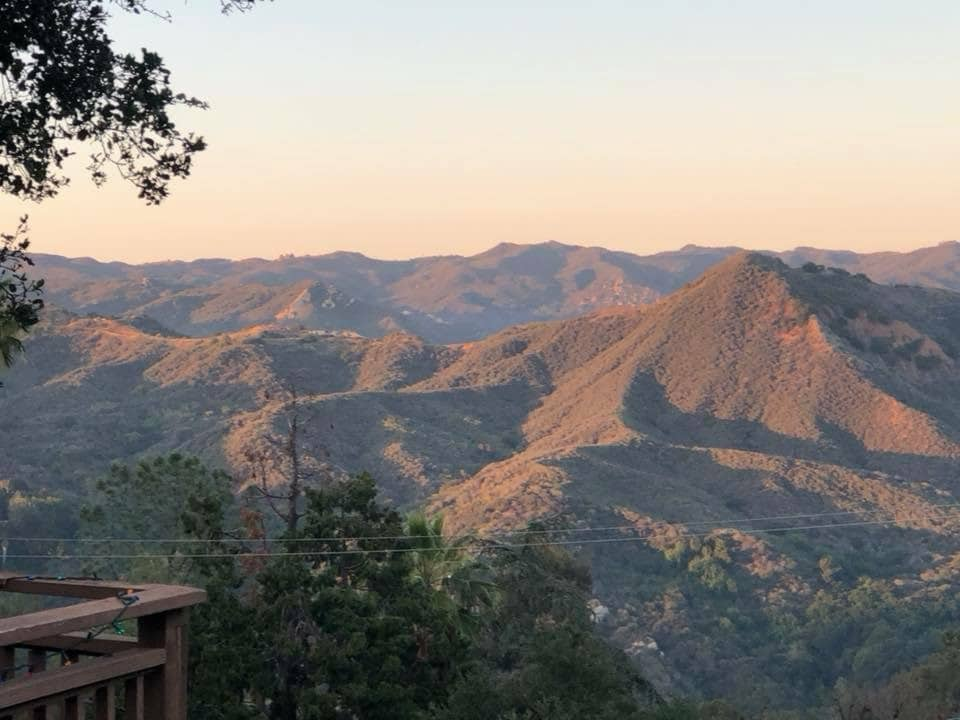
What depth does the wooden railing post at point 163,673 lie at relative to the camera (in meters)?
4.67

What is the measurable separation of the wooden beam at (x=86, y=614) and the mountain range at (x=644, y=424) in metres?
51.0

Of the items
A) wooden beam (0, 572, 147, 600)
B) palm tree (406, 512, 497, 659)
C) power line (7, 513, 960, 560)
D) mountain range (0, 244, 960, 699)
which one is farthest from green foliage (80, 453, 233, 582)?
wooden beam (0, 572, 147, 600)

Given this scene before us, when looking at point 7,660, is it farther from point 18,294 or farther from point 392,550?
point 392,550

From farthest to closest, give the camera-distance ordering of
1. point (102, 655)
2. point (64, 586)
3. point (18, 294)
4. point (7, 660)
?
point (18, 294) < point (64, 586) < point (7, 660) < point (102, 655)

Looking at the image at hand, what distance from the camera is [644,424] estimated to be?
308 feet

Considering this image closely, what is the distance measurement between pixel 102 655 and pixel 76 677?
0.36 meters

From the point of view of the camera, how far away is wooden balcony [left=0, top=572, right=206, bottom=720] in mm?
4227

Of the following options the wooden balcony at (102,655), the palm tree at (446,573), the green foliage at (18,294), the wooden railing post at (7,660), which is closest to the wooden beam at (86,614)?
the wooden balcony at (102,655)

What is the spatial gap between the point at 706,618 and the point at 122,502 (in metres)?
32.1

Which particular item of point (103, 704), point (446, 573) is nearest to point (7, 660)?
point (103, 704)

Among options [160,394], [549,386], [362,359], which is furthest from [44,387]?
[549,386]

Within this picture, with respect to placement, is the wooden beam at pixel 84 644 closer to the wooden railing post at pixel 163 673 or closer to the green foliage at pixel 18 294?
the wooden railing post at pixel 163 673

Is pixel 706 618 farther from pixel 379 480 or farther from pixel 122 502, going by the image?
pixel 122 502

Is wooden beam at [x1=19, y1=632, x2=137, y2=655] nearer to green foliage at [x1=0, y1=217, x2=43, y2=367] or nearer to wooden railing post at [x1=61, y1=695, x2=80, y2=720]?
wooden railing post at [x1=61, y1=695, x2=80, y2=720]
